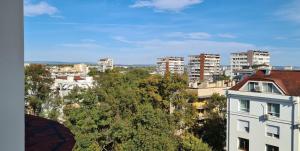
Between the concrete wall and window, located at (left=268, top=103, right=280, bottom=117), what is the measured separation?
0.17 feet

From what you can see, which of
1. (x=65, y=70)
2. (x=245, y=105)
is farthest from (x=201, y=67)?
(x=245, y=105)

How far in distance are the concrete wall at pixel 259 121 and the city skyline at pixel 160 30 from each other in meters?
0.64

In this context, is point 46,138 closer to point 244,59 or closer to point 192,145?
point 192,145

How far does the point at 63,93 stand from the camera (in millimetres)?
5398

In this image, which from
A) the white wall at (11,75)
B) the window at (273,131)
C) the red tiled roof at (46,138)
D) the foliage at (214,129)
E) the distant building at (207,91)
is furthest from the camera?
the distant building at (207,91)

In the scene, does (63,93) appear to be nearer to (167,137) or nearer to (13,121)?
(167,137)

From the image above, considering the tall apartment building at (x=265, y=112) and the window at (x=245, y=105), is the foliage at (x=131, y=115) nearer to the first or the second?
the tall apartment building at (x=265, y=112)

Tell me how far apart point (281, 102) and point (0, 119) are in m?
4.46

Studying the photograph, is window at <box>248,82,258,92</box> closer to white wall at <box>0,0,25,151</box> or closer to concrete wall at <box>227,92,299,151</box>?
concrete wall at <box>227,92,299,151</box>

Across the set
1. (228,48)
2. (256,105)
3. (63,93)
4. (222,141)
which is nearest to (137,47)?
(228,48)

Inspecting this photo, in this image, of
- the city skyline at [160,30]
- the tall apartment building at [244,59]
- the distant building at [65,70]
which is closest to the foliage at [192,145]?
the city skyline at [160,30]

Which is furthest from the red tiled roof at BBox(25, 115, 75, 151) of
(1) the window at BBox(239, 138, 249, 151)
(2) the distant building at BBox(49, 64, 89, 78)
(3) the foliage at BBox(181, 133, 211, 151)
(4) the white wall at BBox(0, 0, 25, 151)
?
(2) the distant building at BBox(49, 64, 89, 78)

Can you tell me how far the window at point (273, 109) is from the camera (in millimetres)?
4330

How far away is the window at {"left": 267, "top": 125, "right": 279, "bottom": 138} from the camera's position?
431 cm
